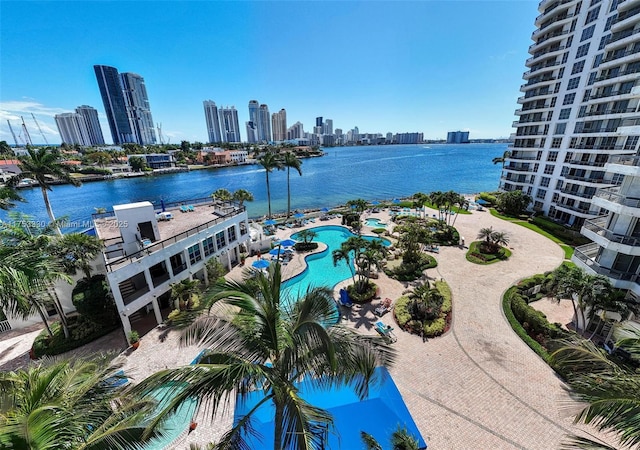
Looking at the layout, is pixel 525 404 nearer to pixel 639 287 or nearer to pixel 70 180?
pixel 639 287

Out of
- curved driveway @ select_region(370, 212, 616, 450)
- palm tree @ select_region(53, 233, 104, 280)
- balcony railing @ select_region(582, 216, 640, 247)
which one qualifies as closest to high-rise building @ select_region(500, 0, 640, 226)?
balcony railing @ select_region(582, 216, 640, 247)

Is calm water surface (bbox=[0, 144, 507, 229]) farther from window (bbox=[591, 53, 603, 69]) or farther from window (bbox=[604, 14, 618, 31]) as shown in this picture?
window (bbox=[604, 14, 618, 31])

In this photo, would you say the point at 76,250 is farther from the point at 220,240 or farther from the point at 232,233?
the point at 232,233

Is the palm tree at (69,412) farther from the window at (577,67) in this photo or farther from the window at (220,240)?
the window at (577,67)

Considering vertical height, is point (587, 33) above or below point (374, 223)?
above

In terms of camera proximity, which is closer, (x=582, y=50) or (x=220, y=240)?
(x=220, y=240)

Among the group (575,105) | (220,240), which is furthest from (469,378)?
(575,105)
